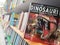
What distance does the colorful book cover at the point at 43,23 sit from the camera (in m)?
1.14

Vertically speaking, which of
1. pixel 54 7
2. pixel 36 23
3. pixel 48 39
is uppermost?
pixel 54 7

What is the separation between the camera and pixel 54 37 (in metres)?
1.13

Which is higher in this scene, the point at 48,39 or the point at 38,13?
the point at 38,13

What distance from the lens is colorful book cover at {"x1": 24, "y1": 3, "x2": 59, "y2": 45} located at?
44.8 inches

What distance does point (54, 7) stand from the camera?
1172 millimetres

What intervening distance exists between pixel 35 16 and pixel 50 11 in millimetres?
116

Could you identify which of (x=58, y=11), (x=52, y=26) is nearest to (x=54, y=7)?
(x=58, y=11)

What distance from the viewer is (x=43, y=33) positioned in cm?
114

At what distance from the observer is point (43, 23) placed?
115 centimetres

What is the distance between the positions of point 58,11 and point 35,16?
0.57ft

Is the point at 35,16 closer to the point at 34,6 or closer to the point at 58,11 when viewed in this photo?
the point at 34,6

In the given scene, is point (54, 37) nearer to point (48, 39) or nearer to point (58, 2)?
point (48, 39)

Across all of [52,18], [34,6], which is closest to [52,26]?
[52,18]

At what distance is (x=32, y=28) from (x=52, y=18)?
0.55 feet
